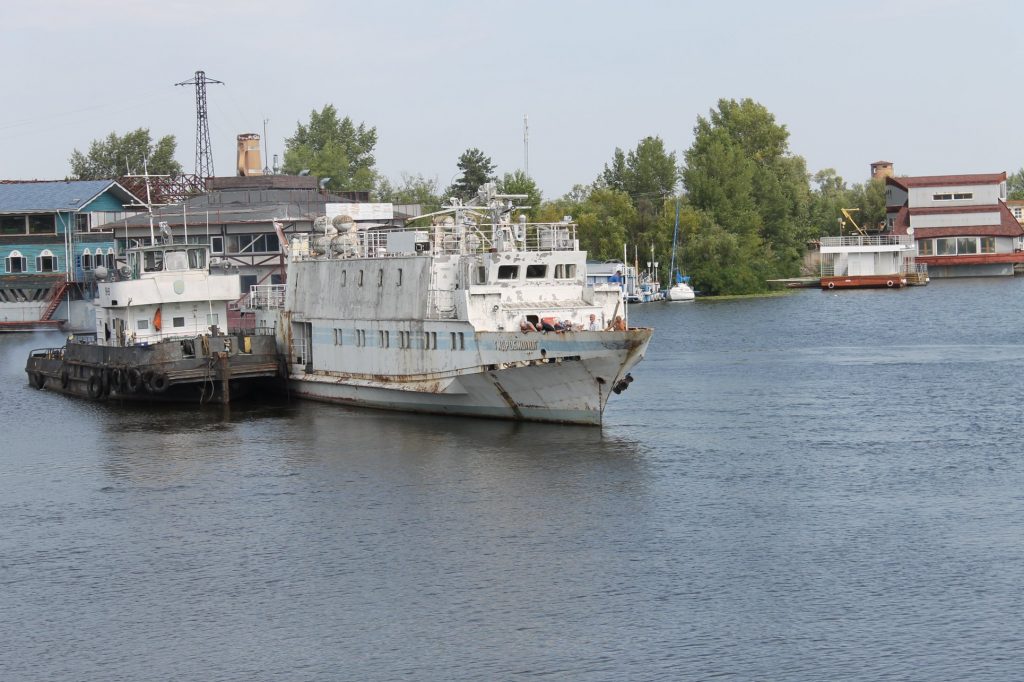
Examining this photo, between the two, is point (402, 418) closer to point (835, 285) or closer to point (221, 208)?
point (221, 208)

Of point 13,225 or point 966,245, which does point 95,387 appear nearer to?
point 13,225

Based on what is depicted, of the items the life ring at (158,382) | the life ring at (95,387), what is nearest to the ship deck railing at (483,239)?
the life ring at (158,382)

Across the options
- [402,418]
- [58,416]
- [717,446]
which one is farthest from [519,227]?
[58,416]

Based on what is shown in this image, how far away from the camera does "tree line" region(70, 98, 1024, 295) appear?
5340 inches

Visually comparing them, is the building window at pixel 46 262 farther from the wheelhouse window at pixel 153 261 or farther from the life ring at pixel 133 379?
the life ring at pixel 133 379

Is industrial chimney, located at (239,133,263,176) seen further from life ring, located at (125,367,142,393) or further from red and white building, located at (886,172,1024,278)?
red and white building, located at (886,172,1024,278)

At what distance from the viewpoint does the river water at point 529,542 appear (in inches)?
1035

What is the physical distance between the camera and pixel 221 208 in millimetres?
99500

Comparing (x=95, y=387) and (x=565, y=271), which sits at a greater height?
(x=565, y=271)

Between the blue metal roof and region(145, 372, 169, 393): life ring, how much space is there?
56943 mm

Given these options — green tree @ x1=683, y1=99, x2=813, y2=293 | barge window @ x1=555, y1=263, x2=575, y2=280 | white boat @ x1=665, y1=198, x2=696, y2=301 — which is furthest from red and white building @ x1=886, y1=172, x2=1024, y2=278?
barge window @ x1=555, y1=263, x2=575, y2=280

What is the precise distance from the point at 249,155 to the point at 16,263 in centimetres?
2098

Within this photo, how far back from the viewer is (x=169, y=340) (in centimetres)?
5803

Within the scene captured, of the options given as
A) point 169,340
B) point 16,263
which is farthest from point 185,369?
point 16,263
